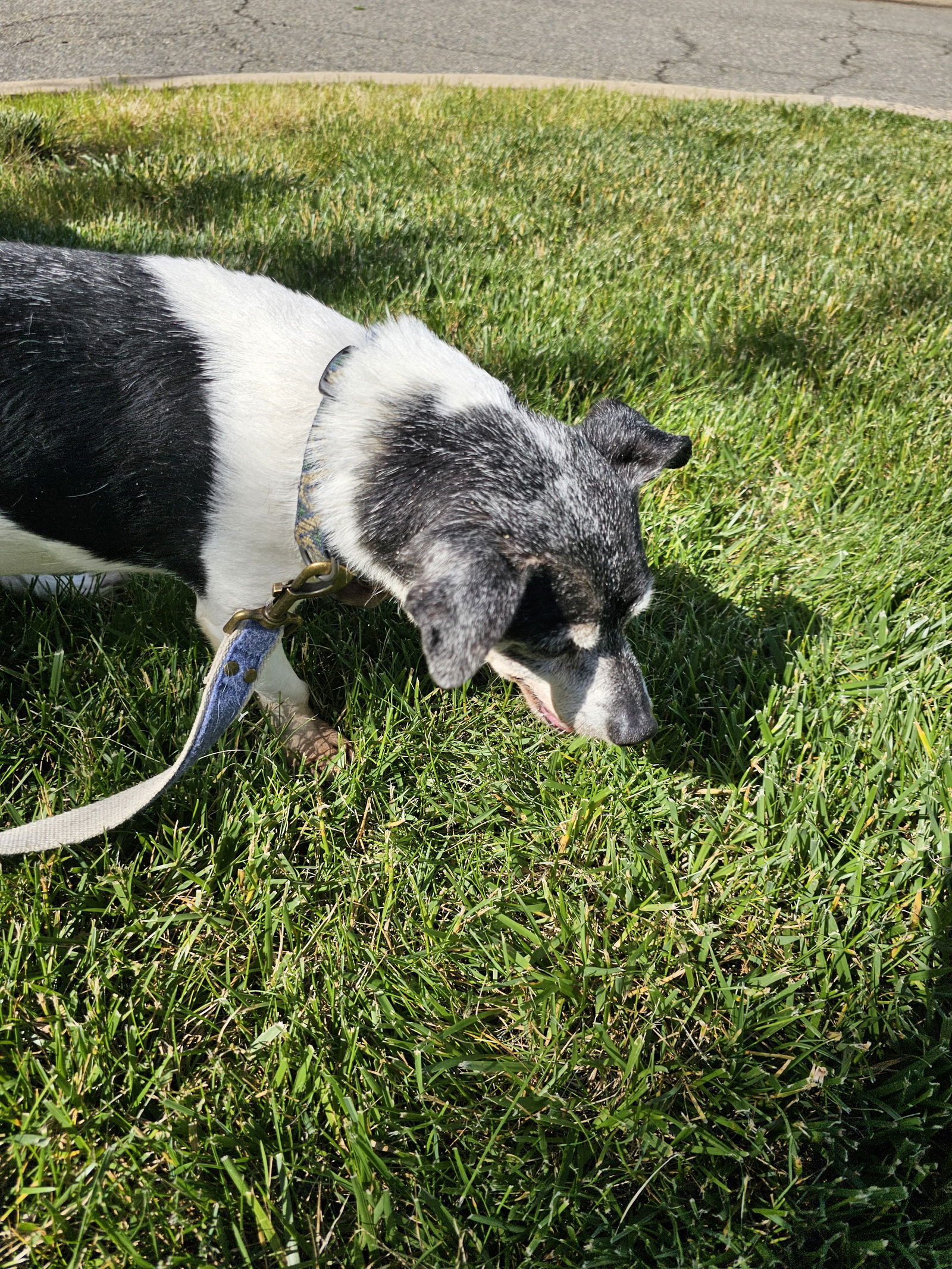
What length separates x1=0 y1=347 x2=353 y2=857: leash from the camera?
188 cm

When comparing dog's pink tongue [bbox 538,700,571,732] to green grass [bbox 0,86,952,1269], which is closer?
green grass [bbox 0,86,952,1269]

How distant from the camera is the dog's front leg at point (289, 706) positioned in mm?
2379

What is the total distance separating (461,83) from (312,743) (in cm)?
750

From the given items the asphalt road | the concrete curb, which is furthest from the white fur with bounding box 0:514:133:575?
the asphalt road

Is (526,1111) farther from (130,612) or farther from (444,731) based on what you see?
(130,612)

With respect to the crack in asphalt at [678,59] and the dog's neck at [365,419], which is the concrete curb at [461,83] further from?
the dog's neck at [365,419]

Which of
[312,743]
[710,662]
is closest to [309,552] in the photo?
[312,743]

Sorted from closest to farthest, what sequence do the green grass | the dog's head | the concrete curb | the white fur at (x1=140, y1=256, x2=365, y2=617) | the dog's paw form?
1. the green grass
2. the dog's head
3. the white fur at (x1=140, y1=256, x2=365, y2=617)
4. the dog's paw
5. the concrete curb

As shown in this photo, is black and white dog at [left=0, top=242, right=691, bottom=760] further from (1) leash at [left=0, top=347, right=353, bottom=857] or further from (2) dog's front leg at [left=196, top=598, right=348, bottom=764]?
(2) dog's front leg at [left=196, top=598, right=348, bottom=764]

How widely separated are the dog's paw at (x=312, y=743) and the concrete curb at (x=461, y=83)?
265 inches

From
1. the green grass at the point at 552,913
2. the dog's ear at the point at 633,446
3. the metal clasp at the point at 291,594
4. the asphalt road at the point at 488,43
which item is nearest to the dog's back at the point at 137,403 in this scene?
the metal clasp at the point at 291,594

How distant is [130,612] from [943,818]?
239cm

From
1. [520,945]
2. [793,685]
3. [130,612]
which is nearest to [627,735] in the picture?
[520,945]

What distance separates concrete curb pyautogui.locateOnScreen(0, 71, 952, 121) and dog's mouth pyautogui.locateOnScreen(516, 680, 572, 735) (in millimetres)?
6941
